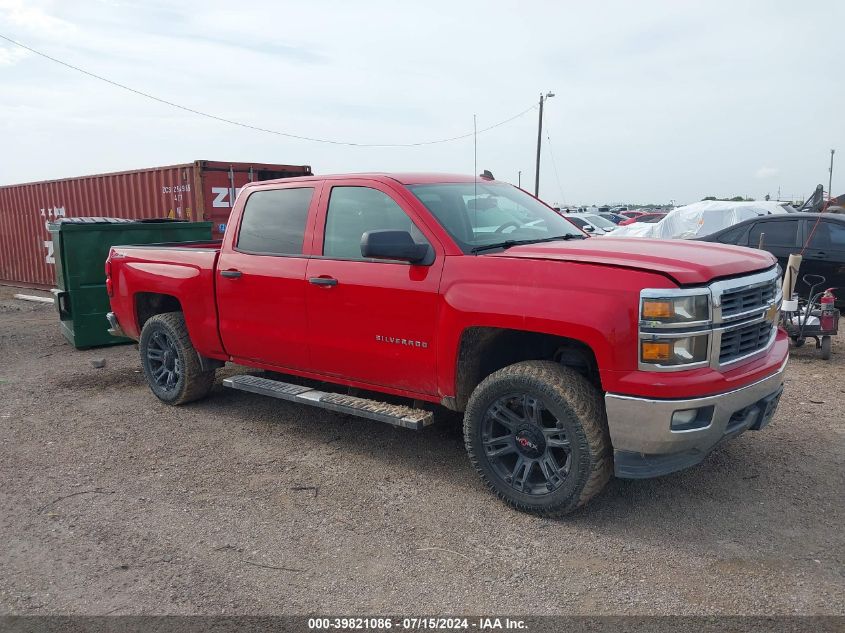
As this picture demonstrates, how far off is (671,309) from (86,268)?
8.00m

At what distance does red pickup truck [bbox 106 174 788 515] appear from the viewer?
11.5ft

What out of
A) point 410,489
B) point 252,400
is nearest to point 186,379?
point 252,400

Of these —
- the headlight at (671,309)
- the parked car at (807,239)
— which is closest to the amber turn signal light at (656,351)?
the headlight at (671,309)

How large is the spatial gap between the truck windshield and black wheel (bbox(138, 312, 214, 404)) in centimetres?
266

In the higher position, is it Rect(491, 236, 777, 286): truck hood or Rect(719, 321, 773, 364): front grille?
Rect(491, 236, 777, 286): truck hood

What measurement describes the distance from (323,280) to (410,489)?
4.87 feet

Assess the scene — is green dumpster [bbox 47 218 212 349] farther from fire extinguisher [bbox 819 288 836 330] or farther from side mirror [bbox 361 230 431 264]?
fire extinguisher [bbox 819 288 836 330]

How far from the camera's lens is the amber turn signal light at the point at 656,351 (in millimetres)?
3424

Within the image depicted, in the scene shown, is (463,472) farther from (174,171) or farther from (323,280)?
(174,171)

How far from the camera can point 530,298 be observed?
377 cm

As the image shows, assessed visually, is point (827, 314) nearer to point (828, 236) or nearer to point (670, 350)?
point (828, 236)

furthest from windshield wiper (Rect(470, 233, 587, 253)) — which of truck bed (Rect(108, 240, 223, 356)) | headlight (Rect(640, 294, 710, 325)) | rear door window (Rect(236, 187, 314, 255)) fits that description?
truck bed (Rect(108, 240, 223, 356))

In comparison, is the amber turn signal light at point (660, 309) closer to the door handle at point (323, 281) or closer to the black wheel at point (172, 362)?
the door handle at point (323, 281)

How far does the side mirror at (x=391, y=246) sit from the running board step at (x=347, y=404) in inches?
38.3
